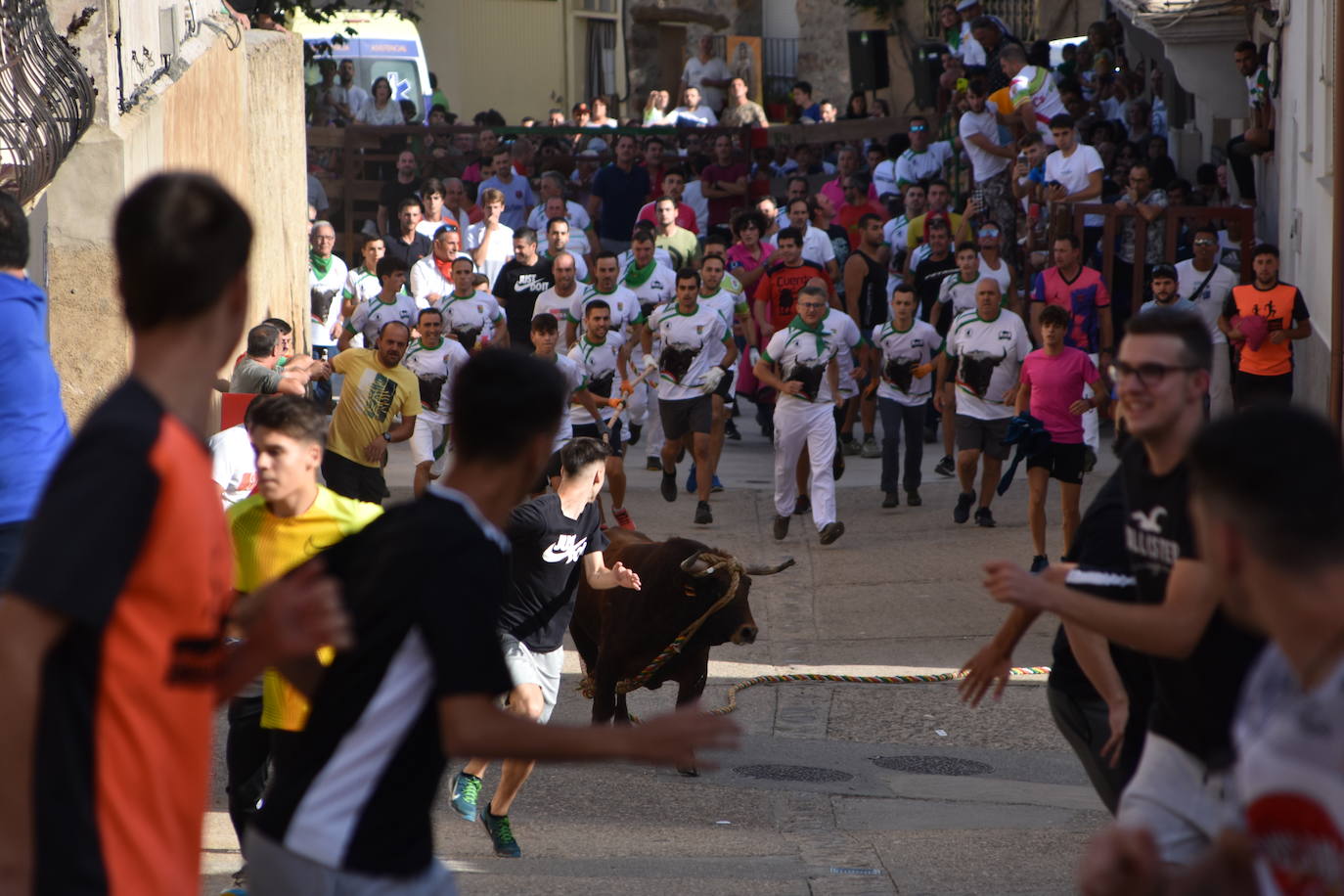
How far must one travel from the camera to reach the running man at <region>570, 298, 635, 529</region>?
1378 cm

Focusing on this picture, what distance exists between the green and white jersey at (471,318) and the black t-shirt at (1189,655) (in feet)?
39.1

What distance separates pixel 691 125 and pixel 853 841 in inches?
686

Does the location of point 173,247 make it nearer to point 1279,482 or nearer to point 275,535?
point 1279,482

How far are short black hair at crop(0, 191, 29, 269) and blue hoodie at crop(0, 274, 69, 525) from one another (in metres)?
0.07

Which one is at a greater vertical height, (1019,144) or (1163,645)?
(1019,144)

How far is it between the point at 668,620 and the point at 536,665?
129 centimetres

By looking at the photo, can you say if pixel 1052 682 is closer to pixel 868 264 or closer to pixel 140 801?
pixel 140 801

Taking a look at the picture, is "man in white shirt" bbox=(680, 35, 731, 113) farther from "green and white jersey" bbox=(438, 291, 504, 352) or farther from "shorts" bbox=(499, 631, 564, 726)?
"shorts" bbox=(499, 631, 564, 726)

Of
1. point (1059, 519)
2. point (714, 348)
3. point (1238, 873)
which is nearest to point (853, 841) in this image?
point (1238, 873)

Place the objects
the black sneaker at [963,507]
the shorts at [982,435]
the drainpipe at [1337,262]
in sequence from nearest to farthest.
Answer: the drainpipe at [1337,262]
the shorts at [982,435]
the black sneaker at [963,507]

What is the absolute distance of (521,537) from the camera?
7098mm

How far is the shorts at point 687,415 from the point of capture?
14.1m

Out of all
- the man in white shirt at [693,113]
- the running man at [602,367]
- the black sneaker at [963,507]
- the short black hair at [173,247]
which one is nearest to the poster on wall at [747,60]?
the man in white shirt at [693,113]

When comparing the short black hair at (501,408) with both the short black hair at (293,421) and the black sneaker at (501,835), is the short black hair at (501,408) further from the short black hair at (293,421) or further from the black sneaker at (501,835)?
the black sneaker at (501,835)
